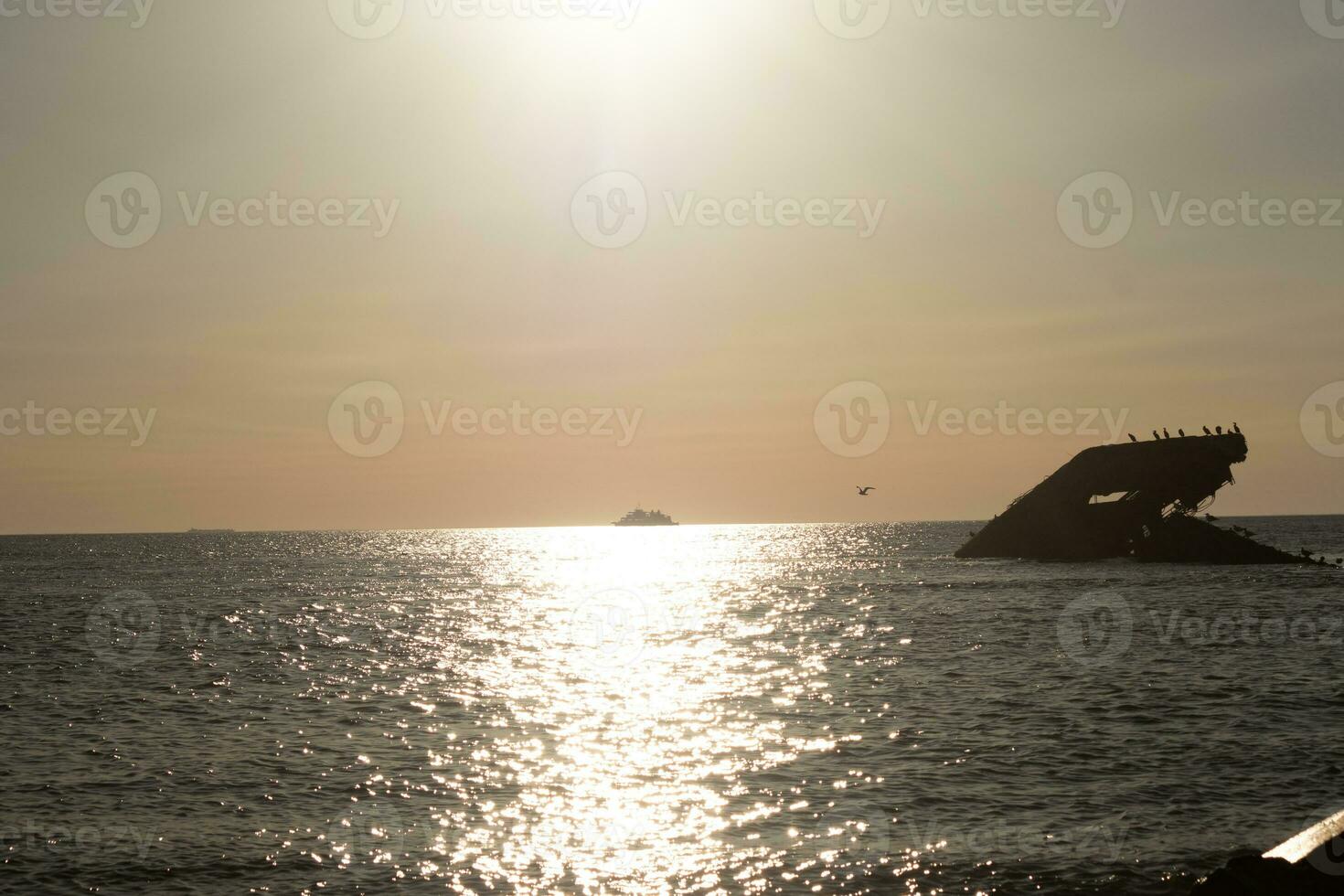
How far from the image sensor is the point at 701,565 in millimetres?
147750

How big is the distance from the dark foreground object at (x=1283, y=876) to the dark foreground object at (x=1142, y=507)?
2804 inches

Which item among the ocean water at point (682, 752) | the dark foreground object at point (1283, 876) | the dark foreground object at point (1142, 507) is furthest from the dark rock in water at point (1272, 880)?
the dark foreground object at point (1142, 507)

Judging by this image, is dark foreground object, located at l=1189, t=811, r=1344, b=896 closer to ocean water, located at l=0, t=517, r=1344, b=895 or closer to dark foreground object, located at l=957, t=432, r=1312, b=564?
ocean water, located at l=0, t=517, r=1344, b=895

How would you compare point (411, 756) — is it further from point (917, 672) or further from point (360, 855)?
point (917, 672)

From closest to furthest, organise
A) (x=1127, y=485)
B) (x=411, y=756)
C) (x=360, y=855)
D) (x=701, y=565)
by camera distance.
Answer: (x=360, y=855), (x=411, y=756), (x=1127, y=485), (x=701, y=565)

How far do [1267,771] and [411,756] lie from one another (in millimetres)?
Result: 18564

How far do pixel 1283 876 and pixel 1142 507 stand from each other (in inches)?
3106

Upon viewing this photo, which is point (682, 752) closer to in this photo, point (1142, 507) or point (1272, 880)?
point (1272, 880)

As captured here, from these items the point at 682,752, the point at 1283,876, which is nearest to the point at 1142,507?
the point at 682,752

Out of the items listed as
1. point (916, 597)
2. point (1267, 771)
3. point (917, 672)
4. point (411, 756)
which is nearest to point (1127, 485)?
point (916, 597)

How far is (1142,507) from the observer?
82.9 meters

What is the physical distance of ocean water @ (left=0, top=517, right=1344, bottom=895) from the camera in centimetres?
1689

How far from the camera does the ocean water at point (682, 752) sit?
16891 millimetres

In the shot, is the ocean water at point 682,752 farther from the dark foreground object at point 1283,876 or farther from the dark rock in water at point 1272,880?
the dark rock in water at point 1272,880
